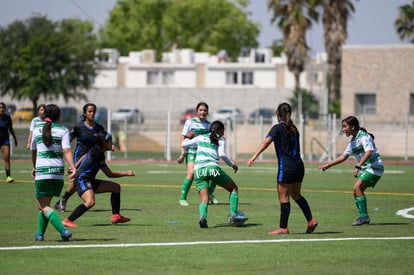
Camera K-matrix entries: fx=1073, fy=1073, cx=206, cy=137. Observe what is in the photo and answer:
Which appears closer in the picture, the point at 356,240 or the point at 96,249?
the point at 96,249

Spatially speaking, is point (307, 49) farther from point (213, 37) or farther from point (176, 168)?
point (213, 37)

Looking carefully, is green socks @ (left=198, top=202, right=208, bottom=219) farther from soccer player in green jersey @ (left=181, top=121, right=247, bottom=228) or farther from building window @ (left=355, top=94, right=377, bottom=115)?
building window @ (left=355, top=94, right=377, bottom=115)

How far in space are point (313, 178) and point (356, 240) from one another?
57.9ft

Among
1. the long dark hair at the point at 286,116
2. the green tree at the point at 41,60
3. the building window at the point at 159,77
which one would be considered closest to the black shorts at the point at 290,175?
the long dark hair at the point at 286,116

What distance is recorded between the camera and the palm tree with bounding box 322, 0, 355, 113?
245 ft

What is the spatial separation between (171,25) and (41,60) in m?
76.9

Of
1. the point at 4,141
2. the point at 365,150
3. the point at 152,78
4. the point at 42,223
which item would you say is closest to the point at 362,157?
the point at 365,150

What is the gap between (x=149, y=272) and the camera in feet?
39.2

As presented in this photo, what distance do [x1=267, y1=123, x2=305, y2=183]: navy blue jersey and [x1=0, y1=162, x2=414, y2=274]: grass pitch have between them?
879 mm

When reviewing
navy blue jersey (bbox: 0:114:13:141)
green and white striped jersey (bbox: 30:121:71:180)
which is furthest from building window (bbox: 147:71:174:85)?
green and white striped jersey (bbox: 30:121:71:180)

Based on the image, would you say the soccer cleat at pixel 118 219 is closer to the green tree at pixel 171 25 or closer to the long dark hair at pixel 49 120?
the long dark hair at pixel 49 120

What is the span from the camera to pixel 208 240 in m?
14.9

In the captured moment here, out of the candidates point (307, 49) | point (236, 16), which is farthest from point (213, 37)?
point (307, 49)

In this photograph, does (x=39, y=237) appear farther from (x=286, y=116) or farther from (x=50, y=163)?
(x=286, y=116)
